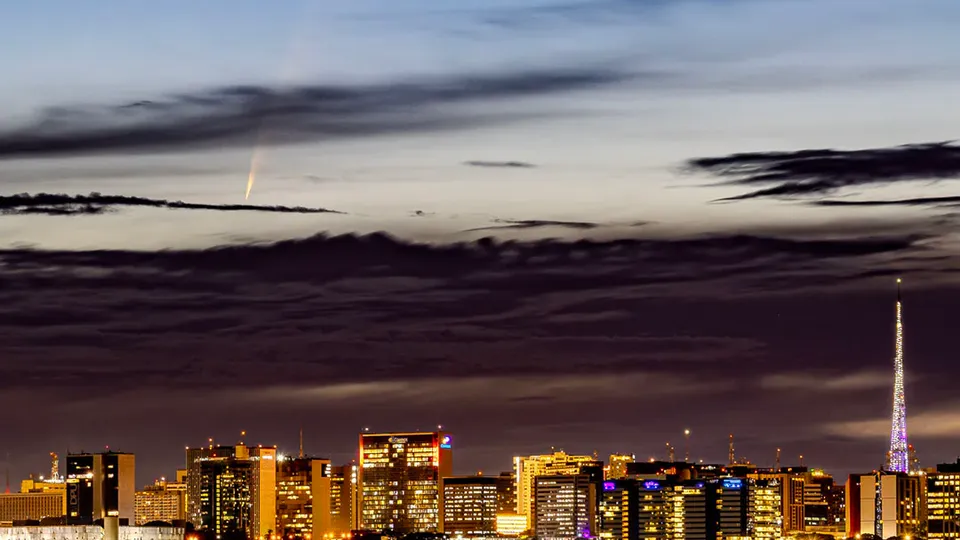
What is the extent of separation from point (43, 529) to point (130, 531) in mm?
4344

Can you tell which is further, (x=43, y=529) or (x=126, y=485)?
(x=126, y=485)

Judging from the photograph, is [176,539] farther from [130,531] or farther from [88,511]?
[88,511]

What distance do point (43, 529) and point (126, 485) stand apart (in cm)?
7851

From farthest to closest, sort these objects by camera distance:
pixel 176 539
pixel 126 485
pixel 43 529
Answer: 1. pixel 126 485
2. pixel 176 539
3. pixel 43 529

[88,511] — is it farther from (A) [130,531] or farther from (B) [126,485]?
(A) [130,531]

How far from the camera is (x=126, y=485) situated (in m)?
189

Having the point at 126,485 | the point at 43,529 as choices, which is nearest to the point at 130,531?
the point at 43,529

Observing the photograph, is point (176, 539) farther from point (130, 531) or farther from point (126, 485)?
point (126, 485)

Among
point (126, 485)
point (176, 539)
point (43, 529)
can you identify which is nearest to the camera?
point (43, 529)

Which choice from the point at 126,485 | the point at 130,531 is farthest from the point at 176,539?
the point at 126,485

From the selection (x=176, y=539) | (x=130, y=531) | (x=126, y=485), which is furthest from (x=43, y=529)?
(x=126, y=485)

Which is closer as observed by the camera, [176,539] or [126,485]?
[176,539]

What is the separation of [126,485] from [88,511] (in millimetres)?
11807

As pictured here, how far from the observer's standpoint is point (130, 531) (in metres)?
112
